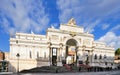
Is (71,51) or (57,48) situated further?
(71,51)

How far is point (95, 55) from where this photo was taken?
66.8 m

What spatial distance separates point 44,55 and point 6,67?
12148mm

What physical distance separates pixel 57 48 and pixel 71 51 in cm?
565

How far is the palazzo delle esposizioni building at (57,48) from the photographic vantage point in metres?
53.3

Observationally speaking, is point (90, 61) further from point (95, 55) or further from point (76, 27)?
point (76, 27)

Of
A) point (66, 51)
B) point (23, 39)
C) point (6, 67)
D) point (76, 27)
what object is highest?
point (76, 27)

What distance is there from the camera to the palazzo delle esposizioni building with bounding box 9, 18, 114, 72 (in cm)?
5334

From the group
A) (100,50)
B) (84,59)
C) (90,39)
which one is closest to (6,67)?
(84,59)

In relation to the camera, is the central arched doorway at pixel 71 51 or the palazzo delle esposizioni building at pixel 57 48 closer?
the palazzo delle esposizioni building at pixel 57 48

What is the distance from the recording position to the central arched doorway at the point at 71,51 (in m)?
60.9

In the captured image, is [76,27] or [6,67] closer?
[6,67]

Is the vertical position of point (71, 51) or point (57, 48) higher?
point (57, 48)

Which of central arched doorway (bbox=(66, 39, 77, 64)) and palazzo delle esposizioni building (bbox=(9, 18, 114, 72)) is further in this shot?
central arched doorway (bbox=(66, 39, 77, 64))

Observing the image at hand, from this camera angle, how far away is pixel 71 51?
61.4 metres
